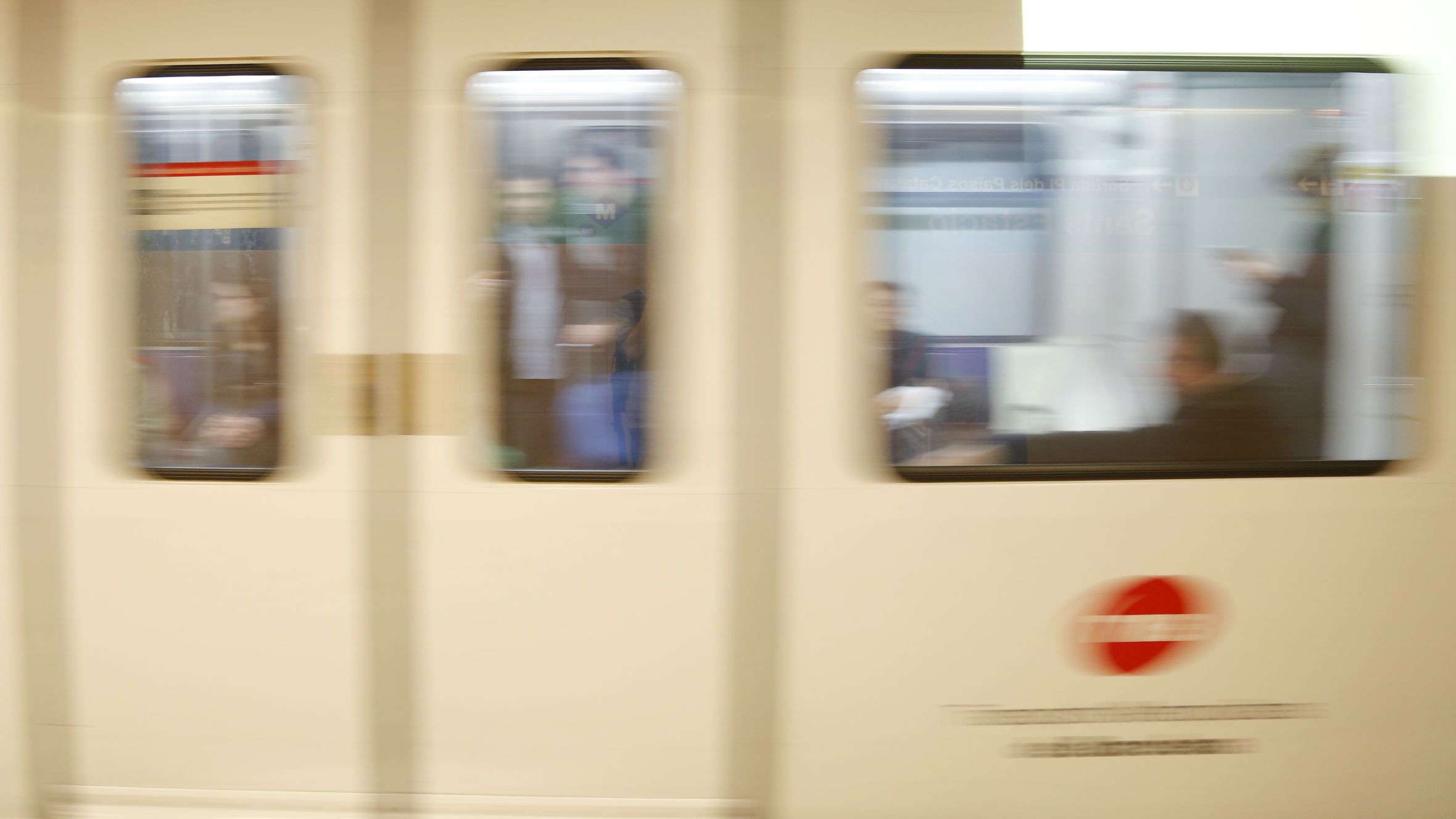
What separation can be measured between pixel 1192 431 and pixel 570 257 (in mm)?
1669

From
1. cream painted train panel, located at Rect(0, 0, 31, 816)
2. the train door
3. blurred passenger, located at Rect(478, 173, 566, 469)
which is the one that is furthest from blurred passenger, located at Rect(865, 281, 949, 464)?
cream painted train panel, located at Rect(0, 0, 31, 816)

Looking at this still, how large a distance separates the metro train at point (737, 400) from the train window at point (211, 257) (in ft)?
0.03

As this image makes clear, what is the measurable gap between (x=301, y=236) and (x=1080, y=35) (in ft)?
6.77

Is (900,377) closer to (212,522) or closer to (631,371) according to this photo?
(631,371)

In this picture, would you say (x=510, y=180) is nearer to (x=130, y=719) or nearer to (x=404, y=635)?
(x=404, y=635)

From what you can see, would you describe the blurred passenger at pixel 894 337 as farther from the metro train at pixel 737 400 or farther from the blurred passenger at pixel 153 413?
the blurred passenger at pixel 153 413

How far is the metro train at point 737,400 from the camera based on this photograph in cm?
325

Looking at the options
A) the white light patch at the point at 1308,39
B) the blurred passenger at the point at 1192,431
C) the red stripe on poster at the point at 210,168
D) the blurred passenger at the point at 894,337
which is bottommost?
the blurred passenger at the point at 1192,431

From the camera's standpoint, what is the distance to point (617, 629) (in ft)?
10.9

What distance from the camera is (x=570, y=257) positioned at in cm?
327

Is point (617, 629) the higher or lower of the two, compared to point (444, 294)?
lower

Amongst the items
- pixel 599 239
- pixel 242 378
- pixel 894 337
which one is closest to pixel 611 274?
pixel 599 239

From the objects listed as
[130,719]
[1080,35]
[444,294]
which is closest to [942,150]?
[1080,35]

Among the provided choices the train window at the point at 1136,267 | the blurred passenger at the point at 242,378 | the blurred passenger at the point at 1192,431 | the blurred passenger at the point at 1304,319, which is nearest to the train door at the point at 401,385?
the blurred passenger at the point at 242,378
